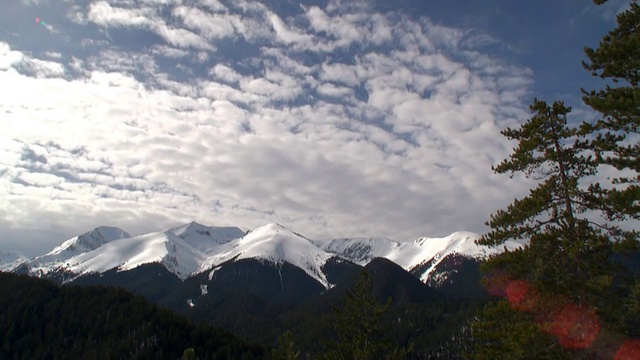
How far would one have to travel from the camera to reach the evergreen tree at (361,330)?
3625 cm

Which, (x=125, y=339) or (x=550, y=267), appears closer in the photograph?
(x=550, y=267)

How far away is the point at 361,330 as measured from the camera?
1475 inches

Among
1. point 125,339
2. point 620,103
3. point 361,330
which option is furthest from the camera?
point 125,339

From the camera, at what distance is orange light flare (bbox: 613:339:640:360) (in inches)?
737

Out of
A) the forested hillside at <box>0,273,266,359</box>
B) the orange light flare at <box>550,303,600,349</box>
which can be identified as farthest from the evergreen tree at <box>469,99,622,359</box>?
the forested hillside at <box>0,273,266,359</box>

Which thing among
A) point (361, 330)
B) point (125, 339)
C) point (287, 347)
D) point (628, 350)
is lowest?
point (125, 339)

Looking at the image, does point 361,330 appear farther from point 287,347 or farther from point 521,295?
A: point 521,295

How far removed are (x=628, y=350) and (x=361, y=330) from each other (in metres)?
21.8


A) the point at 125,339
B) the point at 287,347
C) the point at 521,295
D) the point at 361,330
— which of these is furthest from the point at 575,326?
the point at 125,339

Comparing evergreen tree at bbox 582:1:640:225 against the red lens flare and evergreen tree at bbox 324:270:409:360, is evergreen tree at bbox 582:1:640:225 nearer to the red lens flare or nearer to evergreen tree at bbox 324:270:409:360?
the red lens flare

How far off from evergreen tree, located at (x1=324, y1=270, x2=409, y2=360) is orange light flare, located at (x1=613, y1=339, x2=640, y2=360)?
62.0ft

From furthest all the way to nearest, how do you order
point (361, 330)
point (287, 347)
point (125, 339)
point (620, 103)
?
point (125, 339) < point (361, 330) < point (287, 347) < point (620, 103)

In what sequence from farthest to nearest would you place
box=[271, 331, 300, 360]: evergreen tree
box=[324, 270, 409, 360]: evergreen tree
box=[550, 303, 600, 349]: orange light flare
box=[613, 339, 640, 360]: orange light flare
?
box=[324, 270, 409, 360]: evergreen tree, box=[271, 331, 300, 360]: evergreen tree, box=[550, 303, 600, 349]: orange light flare, box=[613, 339, 640, 360]: orange light flare

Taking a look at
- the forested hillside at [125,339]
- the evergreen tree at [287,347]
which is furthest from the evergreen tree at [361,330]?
the forested hillside at [125,339]
